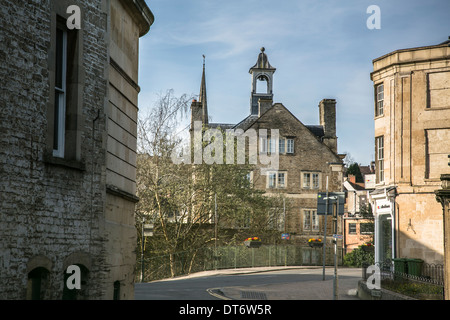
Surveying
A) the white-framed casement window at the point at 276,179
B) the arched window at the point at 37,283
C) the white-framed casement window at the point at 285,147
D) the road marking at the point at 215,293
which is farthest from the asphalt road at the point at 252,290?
the white-framed casement window at the point at 285,147

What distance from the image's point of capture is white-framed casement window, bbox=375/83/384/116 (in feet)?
94.8

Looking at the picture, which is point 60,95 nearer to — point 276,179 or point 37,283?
point 37,283

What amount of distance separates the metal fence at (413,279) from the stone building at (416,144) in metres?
1.08

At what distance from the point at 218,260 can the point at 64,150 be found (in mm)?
28154

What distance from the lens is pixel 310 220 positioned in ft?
175

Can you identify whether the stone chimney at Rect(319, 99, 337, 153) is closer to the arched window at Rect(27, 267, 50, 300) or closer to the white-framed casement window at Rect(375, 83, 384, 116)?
the white-framed casement window at Rect(375, 83, 384, 116)

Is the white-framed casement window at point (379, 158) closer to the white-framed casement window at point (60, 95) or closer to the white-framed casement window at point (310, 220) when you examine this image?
the white-framed casement window at point (60, 95)

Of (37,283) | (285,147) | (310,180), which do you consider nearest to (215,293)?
(37,283)

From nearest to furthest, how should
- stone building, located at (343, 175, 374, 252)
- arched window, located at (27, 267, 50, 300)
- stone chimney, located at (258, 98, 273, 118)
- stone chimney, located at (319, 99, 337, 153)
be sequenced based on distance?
arched window, located at (27, 267, 50, 300), stone building, located at (343, 175, 374, 252), stone chimney, located at (319, 99, 337, 153), stone chimney, located at (258, 98, 273, 118)

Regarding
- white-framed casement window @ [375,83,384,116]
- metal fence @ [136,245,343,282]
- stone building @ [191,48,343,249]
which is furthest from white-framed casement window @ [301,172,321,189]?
white-framed casement window @ [375,83,384,116]

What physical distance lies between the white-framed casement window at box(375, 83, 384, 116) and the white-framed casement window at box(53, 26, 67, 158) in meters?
19.9

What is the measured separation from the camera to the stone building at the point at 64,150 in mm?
9742
